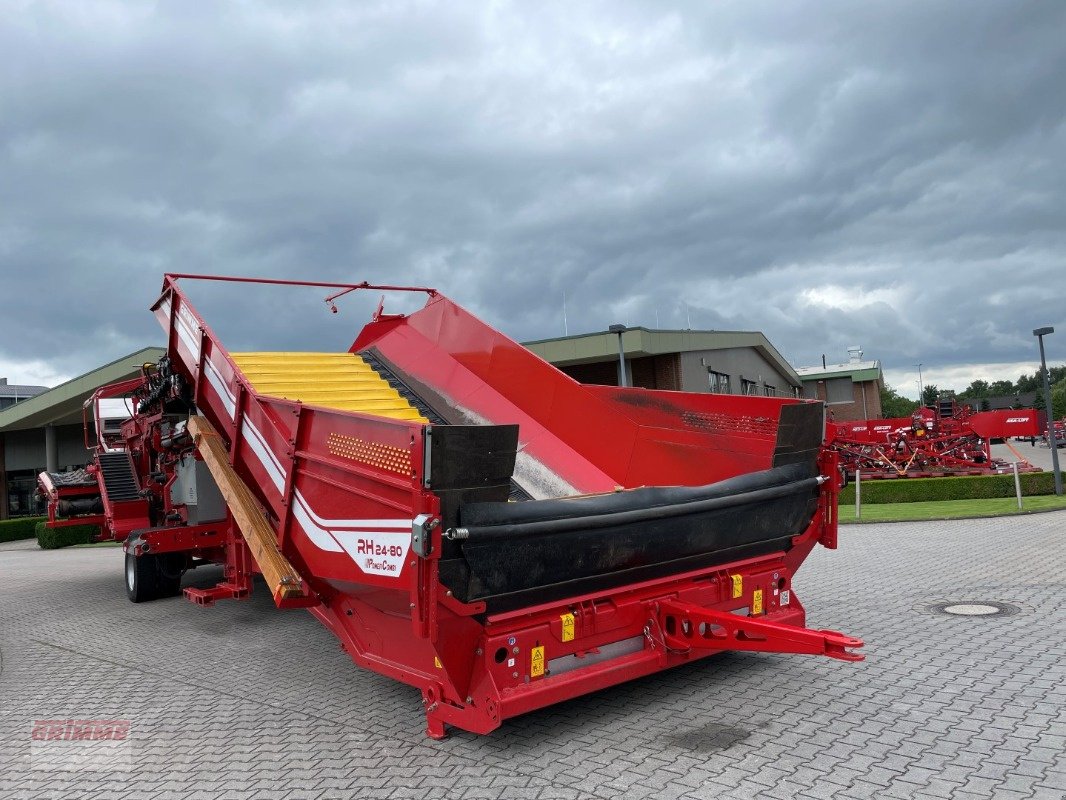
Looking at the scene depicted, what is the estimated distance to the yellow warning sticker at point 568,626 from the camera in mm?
3951

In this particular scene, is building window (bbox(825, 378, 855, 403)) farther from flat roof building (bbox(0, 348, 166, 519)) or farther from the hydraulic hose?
the hydraulic hose

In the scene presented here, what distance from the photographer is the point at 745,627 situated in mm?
4082

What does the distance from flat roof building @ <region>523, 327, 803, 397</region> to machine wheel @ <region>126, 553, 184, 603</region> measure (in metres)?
10.8

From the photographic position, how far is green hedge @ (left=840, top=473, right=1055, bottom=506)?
54.1 feet

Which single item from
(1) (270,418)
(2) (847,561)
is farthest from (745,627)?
(2) (847,561)

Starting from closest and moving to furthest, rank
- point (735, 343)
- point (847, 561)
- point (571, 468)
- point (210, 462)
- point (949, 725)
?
point (949, 725) < point (571, 468) < point (210, 462) < point (847, 561) < point (735, 343)

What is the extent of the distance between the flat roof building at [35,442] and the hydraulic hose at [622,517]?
26377mm

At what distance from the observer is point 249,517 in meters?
5.52

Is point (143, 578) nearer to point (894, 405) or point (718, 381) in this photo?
point (718, 381)

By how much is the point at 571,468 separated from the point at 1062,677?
3286mm

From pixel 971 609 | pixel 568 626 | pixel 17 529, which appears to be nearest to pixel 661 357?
pixel 971 609

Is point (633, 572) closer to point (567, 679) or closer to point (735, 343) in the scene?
point (567, 679)

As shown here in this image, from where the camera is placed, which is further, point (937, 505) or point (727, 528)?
point (937, 505)

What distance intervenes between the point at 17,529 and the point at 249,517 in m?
25.1
